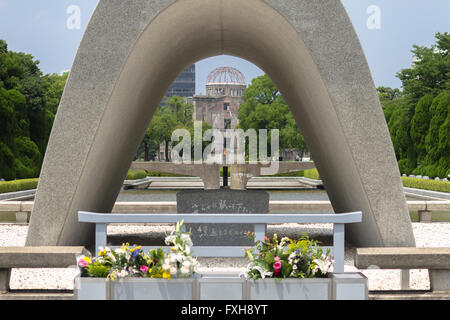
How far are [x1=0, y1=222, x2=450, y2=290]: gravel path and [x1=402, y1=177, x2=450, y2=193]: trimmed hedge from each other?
11.7 m

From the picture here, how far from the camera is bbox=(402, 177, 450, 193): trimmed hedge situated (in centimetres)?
2469

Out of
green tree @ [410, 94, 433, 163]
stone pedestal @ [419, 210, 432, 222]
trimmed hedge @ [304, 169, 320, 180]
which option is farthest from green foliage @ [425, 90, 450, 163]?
stone pedestal @ [419, 210, 432, 222]

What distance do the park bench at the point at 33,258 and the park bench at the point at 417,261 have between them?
3355mm

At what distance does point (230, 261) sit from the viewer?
8641 mm

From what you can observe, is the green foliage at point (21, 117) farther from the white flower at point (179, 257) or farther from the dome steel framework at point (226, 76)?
the dome steel framework at point (226, 76)

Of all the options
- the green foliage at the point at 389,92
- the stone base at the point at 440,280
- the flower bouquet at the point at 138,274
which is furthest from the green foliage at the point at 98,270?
the green foliage at the point at 389,92

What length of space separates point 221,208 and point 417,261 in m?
4.06

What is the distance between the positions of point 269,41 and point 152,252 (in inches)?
185

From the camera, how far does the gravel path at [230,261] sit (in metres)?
7.15

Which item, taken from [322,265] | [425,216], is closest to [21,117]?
[425,216]

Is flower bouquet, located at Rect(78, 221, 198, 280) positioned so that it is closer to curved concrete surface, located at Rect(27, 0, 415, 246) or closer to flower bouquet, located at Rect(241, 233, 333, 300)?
flower bouquet, located at Rect(241, 233, 333, 300)

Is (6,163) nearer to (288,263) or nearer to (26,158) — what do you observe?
(26,158)
